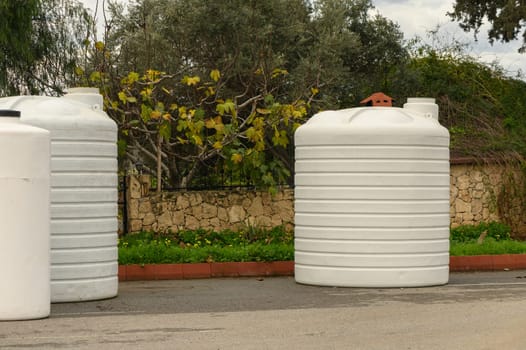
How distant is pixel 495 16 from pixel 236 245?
14.3m

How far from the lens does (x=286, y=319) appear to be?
10.7 m

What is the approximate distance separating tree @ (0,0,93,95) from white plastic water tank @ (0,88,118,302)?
1097 centimetres

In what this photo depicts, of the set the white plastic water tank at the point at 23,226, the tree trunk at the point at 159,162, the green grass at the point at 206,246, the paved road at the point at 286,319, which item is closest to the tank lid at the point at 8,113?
the white plastic water tank at the point at 23,226

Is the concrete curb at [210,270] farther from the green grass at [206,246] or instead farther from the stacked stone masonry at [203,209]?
the stacked stone masonry at [203,209]

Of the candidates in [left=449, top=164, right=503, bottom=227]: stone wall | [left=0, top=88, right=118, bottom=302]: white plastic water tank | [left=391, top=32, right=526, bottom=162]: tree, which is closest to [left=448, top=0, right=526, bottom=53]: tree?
[left=391, top=32, right=526, bottom=162]: tree

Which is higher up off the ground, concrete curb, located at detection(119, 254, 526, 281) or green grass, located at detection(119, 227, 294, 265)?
green grass, located at detection(119, 227, 294, 265)

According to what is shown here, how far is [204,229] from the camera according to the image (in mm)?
18297

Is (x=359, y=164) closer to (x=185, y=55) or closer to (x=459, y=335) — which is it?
(x=459, y=335)

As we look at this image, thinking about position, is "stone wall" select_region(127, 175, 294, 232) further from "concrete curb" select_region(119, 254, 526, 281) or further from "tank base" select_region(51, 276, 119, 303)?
"tank base" select_region(51, 276, 119, 303)

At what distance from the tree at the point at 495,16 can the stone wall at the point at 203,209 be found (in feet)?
38.8

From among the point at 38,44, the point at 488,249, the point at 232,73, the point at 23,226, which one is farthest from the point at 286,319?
the point at 38,44

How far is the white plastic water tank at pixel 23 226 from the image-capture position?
10.8 m

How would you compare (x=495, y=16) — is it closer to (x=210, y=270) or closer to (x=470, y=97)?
(x=470, y=97)

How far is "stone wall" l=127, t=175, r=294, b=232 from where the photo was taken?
1814cm
